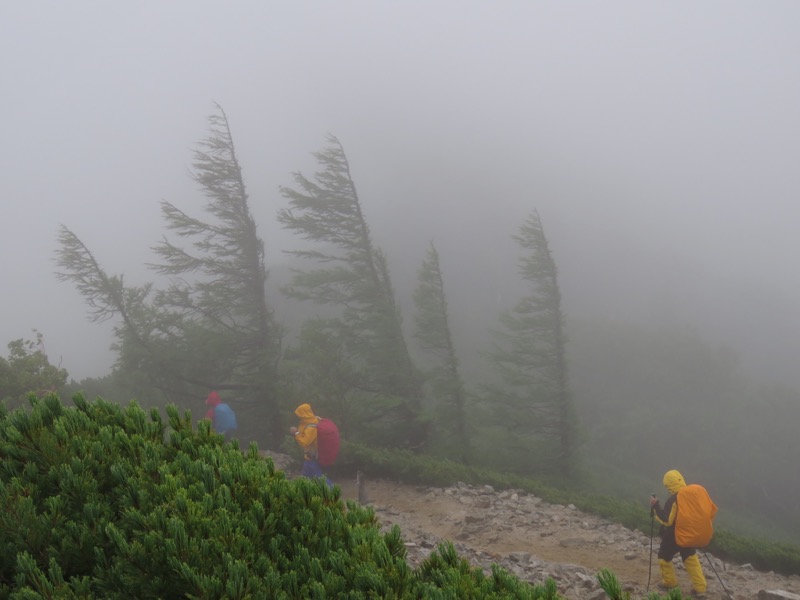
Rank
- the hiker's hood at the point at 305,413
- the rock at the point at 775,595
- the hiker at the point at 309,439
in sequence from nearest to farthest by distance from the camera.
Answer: the rock at the point at 775,595 → the hiker at the point at 309,439 → the hiker's hood at the point at 305,413

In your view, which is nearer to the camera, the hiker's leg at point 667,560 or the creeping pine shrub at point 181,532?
the creeping pine shrub at point 181,532

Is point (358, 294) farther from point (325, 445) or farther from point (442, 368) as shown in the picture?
point (325, 445)

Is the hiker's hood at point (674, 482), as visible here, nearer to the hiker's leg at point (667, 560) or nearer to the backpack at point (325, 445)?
the hiker's leg at point (667, 560)

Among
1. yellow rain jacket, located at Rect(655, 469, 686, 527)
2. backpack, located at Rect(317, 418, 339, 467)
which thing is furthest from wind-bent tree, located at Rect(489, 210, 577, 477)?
yellow rain jacket, located at Rect(655, 469, 686, 527)

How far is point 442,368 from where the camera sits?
21.6 metres

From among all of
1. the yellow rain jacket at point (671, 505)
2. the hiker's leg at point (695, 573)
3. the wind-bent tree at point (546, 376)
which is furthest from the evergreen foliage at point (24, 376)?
the wind-bent tree at point (546, 376)

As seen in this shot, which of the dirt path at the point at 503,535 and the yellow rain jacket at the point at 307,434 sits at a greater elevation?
the yellow rain jacket at the point at 307,434

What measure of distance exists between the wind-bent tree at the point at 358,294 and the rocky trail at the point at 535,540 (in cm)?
599

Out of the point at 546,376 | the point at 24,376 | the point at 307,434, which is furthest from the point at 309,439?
the point at 546,376

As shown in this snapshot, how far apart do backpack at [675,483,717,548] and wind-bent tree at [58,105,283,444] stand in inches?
529

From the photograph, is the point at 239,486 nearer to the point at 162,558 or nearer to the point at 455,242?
the point at 162,558

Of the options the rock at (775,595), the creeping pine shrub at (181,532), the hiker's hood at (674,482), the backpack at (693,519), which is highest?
the creeping pine shrub at (181,532)

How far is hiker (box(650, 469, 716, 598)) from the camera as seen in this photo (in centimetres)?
823

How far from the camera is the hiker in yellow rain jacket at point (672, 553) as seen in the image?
8234 millimetres
